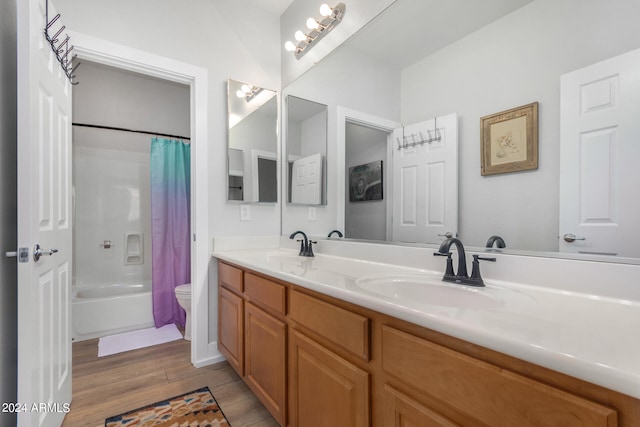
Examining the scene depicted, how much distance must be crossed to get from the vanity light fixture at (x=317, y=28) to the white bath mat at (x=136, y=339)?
2.60 m

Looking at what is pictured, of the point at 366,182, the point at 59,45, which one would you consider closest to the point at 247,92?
the point at 59,45

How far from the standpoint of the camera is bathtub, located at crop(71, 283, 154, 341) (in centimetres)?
257

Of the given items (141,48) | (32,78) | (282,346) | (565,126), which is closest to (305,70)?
(141,48)

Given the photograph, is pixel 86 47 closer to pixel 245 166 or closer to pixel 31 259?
pixel 245 166

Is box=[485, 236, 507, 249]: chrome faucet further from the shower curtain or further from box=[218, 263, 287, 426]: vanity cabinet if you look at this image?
the shower curtain

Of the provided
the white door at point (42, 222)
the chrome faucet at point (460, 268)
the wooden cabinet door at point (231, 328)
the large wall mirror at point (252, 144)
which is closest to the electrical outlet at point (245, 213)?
the large wall mirror at point (252, 144)

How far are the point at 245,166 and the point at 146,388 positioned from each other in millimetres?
1589

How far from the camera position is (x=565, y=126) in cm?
97

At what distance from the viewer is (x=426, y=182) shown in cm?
138

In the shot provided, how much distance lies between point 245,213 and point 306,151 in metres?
0.67

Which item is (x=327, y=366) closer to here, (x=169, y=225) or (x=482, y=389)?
(x=482, y=389)

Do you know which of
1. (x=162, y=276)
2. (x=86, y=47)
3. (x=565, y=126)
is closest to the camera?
(x=565, y=126)

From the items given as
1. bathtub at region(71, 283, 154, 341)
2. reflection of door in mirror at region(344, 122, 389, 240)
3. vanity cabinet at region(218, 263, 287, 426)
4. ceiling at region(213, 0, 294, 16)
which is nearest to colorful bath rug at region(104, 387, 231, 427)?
vanity cabinet at region(218, 263, 287, 426)

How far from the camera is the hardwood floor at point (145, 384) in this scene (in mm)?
1601
